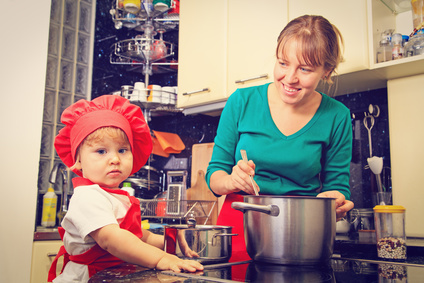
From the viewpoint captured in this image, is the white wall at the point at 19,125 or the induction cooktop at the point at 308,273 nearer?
the induction cooktop at the point at 308,273

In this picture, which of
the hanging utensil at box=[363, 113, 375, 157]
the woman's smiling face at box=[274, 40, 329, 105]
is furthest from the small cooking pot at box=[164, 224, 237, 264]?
the hanging utensil at box=[363, 113, 375, 157]

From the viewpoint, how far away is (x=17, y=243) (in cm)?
181

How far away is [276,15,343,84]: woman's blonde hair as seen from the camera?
1.01 meters

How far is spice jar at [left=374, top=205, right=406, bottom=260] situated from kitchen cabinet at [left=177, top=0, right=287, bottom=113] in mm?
946

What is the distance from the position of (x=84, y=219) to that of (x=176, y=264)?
24 centimetres

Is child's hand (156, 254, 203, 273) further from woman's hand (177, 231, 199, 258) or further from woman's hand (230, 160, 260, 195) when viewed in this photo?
woman's hand (230, 160, 260, 195)

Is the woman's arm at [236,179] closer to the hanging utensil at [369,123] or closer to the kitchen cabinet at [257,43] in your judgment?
the kitchen cabinet at [257,43]

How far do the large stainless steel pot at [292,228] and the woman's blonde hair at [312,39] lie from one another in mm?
483

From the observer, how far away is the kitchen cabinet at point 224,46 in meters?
1.75

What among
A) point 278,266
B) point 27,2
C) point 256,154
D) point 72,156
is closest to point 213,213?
point 256,154

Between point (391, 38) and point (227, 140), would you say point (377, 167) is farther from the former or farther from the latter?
point (227, 140)

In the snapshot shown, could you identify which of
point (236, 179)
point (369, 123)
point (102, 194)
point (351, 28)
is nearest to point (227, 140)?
point (236, 179)

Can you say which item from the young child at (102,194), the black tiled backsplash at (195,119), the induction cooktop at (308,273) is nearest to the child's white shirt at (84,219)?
the young child at (102,194)

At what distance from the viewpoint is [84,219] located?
0.77m
